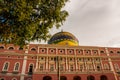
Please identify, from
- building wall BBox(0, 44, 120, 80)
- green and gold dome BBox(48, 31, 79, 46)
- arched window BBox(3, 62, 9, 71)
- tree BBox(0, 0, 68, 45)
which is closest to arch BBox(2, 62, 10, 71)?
arched window BBox(3, 62, 9, 71)

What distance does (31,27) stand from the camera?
13.5 meters

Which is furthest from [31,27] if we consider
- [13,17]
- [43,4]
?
[43,4]

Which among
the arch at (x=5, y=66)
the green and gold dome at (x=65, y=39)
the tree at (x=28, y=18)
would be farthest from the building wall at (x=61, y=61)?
the tree at (x=28, y=18)

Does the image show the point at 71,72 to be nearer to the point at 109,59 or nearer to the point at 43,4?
the point at 109,59

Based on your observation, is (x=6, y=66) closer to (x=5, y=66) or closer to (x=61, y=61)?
(x=5, y=66)

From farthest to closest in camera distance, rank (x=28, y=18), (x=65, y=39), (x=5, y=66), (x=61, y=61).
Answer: (x=65, y=39), (x=61, y=61), (x=5, y=66), (x=28, y=18)

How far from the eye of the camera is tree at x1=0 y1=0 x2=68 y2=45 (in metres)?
12.4

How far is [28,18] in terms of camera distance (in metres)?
13.2

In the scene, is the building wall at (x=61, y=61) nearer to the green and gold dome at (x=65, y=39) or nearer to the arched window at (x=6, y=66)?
the arched window at (x=6, y=66)

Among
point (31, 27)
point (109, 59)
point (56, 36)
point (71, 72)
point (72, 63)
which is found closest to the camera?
point (31, 27)

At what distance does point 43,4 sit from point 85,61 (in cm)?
2402

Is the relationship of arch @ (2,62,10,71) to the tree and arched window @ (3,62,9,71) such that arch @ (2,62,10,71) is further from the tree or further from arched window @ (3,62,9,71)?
the tree

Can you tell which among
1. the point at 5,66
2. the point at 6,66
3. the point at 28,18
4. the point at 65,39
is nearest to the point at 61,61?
the point at 65,39

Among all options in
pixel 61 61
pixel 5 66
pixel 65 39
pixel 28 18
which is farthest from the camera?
pixel 65 39
